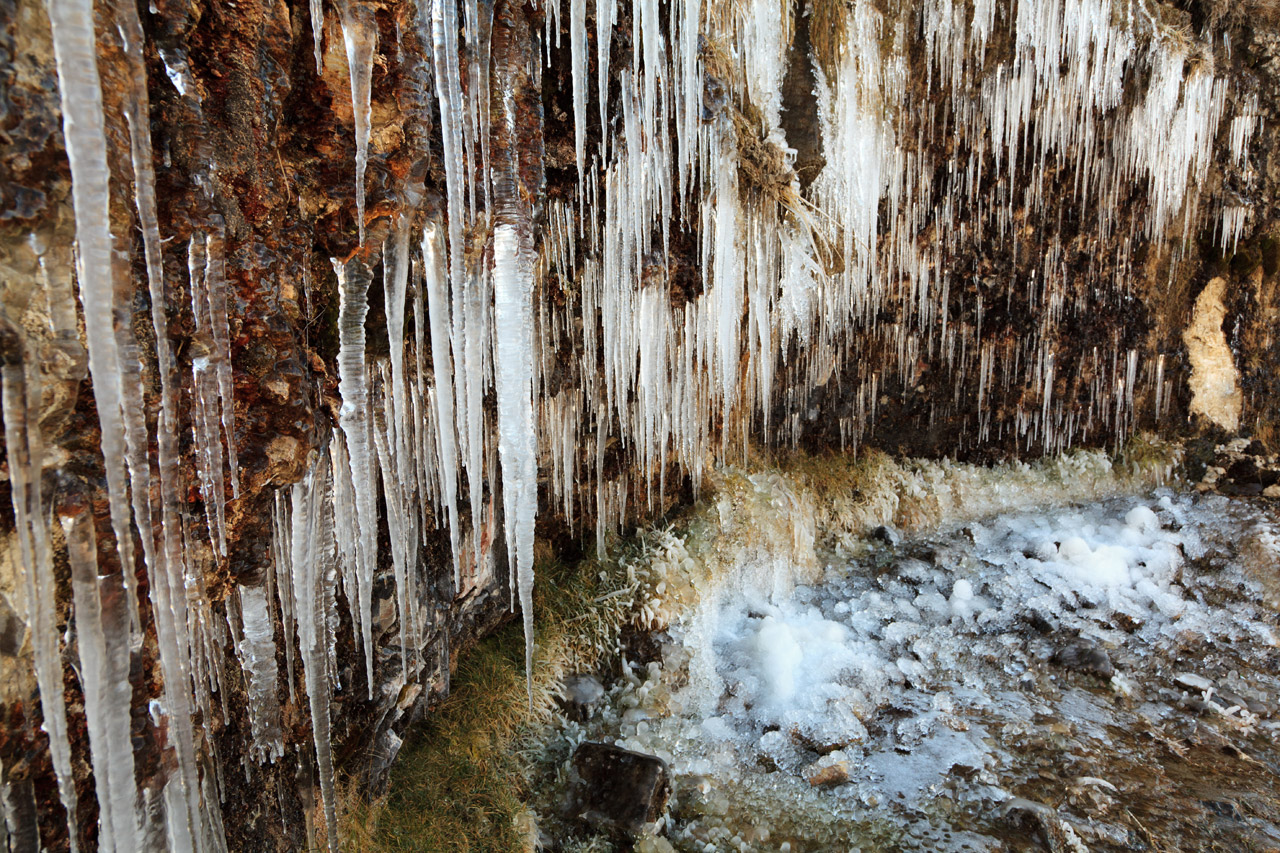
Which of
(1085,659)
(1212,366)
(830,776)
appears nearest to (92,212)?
(830,776)

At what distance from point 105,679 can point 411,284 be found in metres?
1.58

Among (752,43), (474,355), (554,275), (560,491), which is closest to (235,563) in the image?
(474,355)

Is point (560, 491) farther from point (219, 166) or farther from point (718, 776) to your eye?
point (219, 166)

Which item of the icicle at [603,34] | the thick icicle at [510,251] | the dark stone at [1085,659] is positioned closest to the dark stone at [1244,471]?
the dark stone at [1085,659]

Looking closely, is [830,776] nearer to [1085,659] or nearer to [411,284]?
[1085,659]

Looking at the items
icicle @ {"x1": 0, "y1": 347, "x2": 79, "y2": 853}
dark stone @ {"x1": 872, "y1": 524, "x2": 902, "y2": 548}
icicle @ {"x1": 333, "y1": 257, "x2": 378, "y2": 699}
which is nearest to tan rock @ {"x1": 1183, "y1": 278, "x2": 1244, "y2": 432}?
dark stone @ {"x1": 872, "y1": 524, "x2": 902, "y2": 548}

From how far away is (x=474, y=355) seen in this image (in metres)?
2.55

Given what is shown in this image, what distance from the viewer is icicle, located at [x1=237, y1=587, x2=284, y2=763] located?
202 cm

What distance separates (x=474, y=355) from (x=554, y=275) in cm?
126

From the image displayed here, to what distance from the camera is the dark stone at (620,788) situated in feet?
11.6

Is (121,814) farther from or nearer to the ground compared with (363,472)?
nearer to the ground

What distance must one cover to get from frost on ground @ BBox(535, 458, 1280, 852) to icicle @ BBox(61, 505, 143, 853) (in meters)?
2.91

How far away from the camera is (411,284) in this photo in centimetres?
246

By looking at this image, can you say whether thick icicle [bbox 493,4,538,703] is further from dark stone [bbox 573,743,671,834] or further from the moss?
dark stone [bbox 573,743,671,834]
